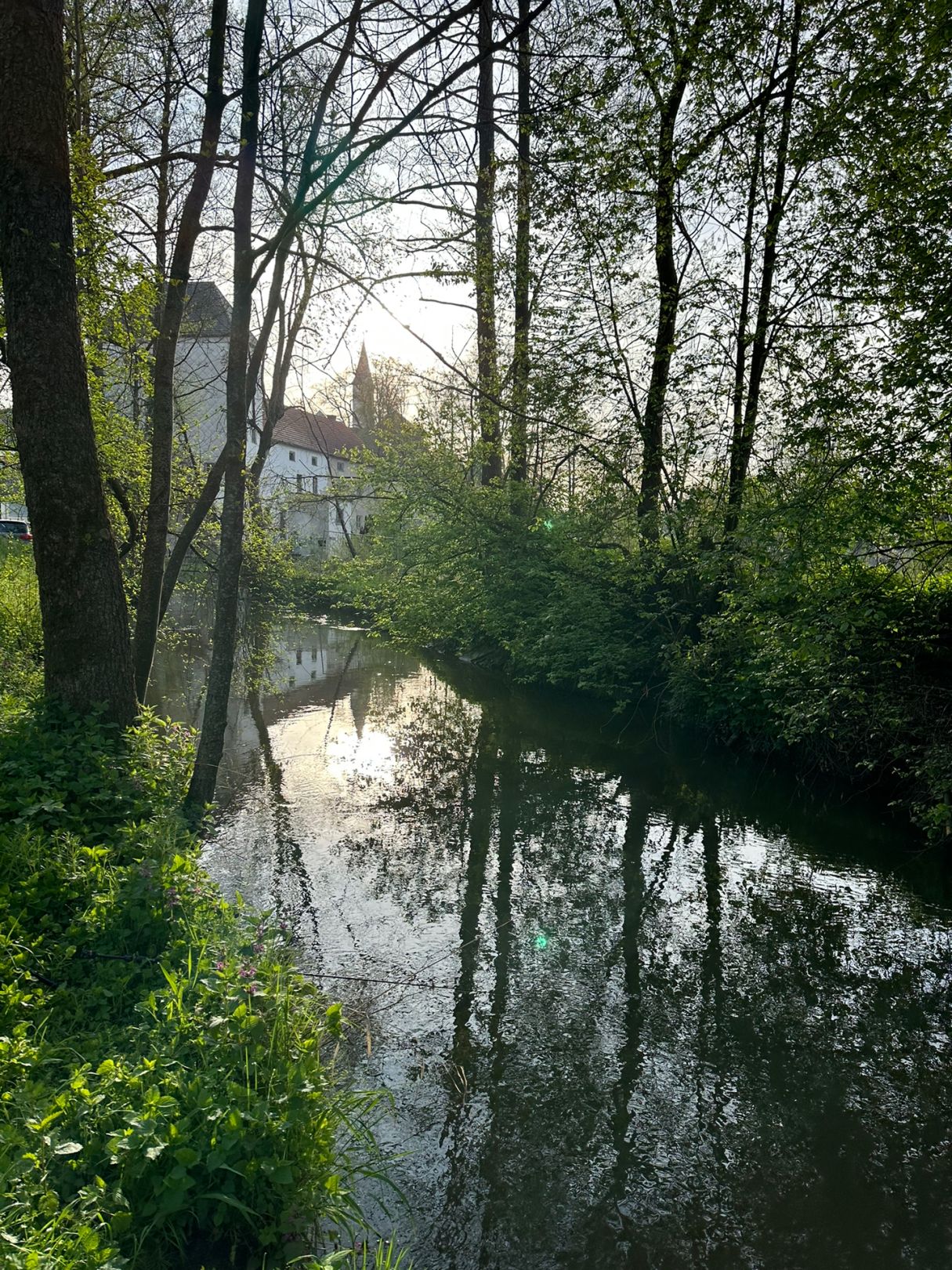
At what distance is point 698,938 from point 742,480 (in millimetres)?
6370

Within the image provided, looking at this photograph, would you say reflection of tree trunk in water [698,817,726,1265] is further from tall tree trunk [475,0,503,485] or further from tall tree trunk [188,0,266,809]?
tall tree trunk [475,0,503,485]

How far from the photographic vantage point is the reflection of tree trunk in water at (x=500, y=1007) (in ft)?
12.5

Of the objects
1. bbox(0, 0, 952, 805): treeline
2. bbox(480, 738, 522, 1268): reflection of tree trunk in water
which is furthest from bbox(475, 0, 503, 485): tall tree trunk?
bbox(480, 738, 522, 1268): reflection of tree trunk in water

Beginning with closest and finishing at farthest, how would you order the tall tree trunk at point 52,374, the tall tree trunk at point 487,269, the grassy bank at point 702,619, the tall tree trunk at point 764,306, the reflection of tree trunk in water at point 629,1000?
the reflection of tree trunk in water at point 629,1000 < the tall tree trunk at point 52,374 < the grassy bank at point 702,619 < the tall tree trunk at point 487,269 < the tall tree trunk at point 764,306

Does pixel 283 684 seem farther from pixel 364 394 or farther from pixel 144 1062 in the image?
pixel 144 1062

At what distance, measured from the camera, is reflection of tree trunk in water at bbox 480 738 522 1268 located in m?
3.81

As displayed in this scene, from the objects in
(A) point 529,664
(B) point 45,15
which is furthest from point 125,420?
(A) point 529,664

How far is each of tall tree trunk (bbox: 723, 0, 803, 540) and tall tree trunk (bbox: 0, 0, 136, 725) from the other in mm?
7481

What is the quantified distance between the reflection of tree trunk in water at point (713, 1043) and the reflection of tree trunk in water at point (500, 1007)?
91cm

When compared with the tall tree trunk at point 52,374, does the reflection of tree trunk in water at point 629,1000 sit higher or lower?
lower

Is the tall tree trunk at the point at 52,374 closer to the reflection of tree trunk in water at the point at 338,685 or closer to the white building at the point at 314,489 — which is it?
the white building at the point at 314,489

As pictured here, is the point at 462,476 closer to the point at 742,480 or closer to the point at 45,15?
the point at 742,480

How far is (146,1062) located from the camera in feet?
10.1

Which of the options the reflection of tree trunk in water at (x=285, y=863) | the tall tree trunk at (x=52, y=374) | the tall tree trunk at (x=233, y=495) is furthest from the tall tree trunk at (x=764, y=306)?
the tall tree trunk at (x=52, y=374)
